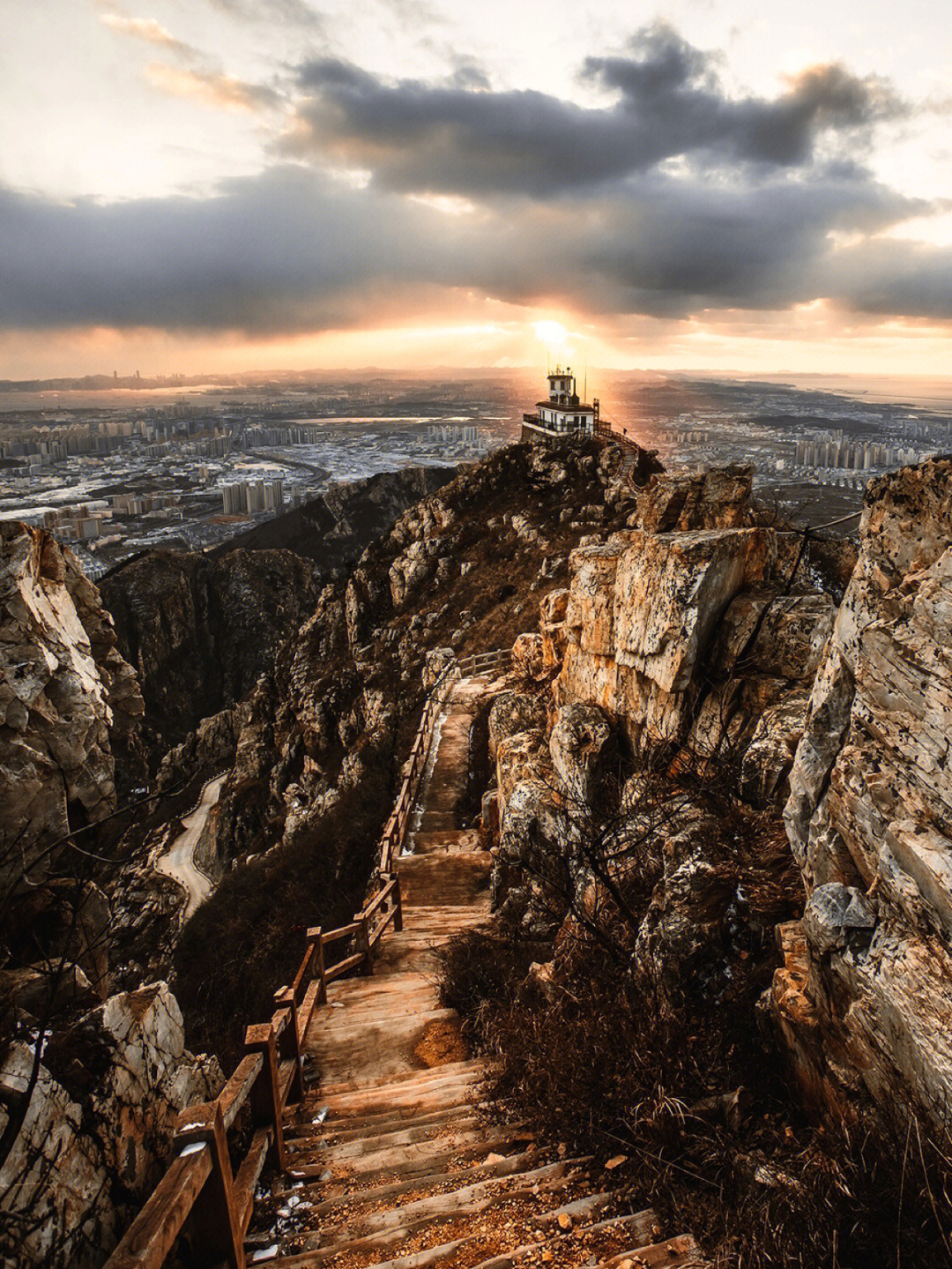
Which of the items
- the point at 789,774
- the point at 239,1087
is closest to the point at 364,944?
the point at 239,1087

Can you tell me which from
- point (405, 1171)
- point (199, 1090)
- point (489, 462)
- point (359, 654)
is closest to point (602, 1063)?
point (405, 1171)

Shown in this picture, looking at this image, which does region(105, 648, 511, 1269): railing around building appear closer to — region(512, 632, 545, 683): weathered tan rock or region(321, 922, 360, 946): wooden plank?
region(321, 922, 360, 946): wooden plank

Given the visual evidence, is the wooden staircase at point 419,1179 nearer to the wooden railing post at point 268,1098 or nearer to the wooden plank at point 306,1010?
the wooden railing post at point 268,1098

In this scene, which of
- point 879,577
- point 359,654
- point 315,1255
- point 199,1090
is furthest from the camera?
point 359,654

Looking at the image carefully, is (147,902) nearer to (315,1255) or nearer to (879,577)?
(315,1255)

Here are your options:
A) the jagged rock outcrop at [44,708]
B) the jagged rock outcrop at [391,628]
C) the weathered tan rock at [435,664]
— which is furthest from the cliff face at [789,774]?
the weathered tan rock at [435,664]

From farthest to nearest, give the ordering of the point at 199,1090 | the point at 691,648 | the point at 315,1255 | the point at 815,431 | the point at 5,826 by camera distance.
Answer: the point at 815,431 → the point at 691,648 → the point at 5,826 → the point at 199,1090 → the point at 315,1255
